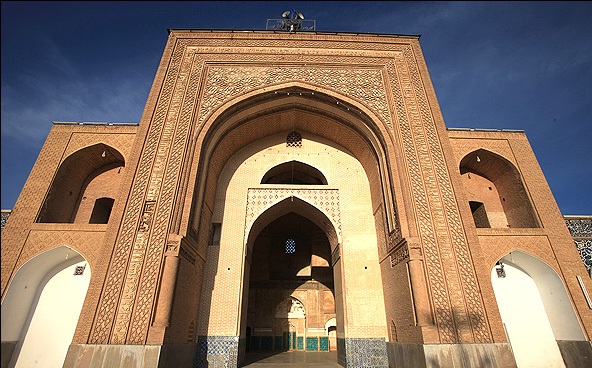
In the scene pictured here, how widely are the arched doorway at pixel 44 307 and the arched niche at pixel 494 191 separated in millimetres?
8267

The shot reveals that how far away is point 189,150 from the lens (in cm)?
614

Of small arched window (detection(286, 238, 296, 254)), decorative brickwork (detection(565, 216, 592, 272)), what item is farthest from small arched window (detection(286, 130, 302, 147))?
decorative brickwork (detection(565, 216, 592, 272))

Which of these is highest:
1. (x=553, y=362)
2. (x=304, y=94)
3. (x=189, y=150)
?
(x=304, y=94)

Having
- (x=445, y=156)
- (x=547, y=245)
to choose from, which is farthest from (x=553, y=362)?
(x=445, y=156)

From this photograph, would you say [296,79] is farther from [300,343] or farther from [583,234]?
[300,343]

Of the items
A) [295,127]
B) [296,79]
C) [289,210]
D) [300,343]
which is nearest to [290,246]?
[300,343]

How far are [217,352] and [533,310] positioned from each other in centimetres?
586

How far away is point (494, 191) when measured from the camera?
7523 millimetres

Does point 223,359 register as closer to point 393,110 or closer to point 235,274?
point 235,274

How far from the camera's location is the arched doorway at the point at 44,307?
5.38 m

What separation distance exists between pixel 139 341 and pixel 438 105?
22.4ft

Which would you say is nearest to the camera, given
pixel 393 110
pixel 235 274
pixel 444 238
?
pixel 444 238

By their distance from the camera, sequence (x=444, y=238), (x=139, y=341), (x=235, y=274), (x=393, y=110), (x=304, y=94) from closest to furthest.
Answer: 1. (x=139, y=341)
2. (x=444, y=238)
3. (x=235, y=274)
4. (x=393, y=110)
5. (x=304, y=94)

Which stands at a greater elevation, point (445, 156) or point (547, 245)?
point (445, 156)
